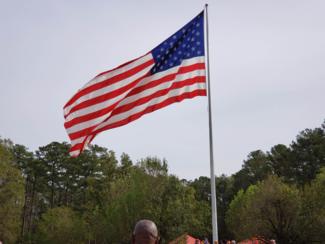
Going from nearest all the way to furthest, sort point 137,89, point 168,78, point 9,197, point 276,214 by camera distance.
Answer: point 137,89, point 168,78, point 276,214, point 9,197

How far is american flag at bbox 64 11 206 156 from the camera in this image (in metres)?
11.1

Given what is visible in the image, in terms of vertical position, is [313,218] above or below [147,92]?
below

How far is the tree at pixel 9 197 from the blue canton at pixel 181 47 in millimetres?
42242

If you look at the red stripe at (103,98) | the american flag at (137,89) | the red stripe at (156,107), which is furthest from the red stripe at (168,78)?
the red stripe at (156,107)

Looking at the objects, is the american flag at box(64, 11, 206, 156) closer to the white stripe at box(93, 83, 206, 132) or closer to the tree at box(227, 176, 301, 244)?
the white stripe at box(93, 83, 206, 132)

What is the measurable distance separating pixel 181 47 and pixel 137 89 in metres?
1.90

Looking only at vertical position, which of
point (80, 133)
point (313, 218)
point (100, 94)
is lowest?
point (313, 218)

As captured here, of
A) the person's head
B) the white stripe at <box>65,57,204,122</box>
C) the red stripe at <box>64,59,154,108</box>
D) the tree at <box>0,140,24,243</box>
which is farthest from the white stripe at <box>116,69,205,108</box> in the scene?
the tree at <box>0,140,24,243</box>

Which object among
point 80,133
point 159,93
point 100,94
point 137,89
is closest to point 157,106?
point 159,93

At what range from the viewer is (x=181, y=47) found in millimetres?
12320

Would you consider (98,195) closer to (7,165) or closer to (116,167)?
(116,167)

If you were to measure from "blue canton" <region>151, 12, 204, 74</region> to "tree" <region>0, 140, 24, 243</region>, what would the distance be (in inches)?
1663

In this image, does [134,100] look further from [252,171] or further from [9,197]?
[252,171]

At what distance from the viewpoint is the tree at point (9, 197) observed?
48.9 m
